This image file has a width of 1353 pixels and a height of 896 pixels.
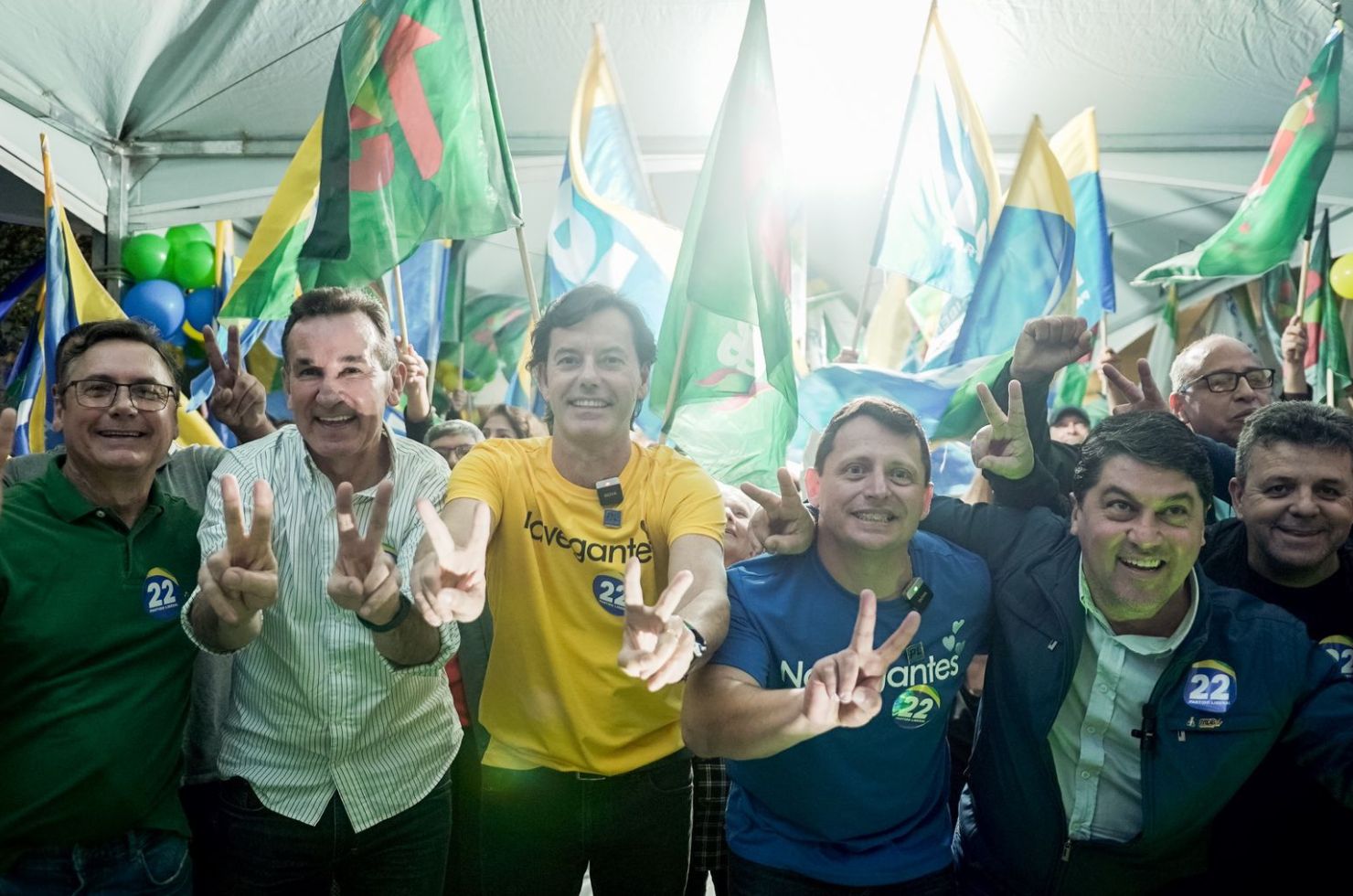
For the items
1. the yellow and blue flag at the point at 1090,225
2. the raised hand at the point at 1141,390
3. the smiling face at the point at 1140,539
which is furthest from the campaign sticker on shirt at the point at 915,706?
Answer: the yellow and blue flag at the point at 1090,225

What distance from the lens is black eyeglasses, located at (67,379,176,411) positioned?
229 centimetres

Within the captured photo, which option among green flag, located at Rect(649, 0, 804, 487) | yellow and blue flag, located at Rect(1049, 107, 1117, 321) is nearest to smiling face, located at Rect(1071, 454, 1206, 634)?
green flag, located at Rect(649, 0, 804, 487)

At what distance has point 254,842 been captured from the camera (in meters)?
2.26

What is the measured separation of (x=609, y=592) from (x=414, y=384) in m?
1.59

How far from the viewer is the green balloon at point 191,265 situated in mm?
7152

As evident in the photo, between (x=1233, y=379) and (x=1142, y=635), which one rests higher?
(x=1233, y=379)

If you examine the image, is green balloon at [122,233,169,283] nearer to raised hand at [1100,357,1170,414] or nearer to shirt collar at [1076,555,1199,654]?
raised hand at [1100,357,1170,414]

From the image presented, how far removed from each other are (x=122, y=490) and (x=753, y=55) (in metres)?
2.57

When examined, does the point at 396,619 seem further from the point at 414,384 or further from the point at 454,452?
the point at 414,384

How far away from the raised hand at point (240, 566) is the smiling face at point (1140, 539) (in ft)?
5.62

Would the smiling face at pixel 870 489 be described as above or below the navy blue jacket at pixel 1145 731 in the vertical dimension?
above

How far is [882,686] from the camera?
2.09m

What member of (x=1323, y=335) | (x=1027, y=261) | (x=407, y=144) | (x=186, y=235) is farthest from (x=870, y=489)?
(x=186, y=235)

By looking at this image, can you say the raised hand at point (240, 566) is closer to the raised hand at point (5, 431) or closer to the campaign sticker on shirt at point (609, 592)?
the raised hand at point (5, 431)
